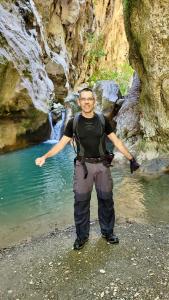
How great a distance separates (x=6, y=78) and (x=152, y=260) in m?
16.9

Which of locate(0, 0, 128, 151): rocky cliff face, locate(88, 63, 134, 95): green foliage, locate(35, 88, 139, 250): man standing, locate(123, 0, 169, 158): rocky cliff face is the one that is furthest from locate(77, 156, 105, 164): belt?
locate(88, 63, 134, 95): green foliage

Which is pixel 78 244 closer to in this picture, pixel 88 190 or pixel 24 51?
pixel 88 190

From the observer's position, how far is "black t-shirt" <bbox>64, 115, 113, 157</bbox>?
5.35 metres

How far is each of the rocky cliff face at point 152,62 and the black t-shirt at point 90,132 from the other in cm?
847

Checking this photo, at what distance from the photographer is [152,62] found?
13320 mm

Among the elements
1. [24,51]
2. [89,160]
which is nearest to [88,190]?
[89,160]

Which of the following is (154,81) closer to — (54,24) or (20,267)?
(20,267)

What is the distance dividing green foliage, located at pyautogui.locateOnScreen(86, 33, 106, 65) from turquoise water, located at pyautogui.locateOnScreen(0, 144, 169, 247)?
30.2 m

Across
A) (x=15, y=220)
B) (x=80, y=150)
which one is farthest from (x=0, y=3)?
(x=80, y=150)

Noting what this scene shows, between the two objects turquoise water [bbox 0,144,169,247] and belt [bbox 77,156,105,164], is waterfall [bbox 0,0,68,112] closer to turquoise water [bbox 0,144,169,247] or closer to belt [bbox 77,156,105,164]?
turquoise water [bbox 0,144,169,247]

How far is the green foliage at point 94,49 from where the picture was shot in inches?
1679

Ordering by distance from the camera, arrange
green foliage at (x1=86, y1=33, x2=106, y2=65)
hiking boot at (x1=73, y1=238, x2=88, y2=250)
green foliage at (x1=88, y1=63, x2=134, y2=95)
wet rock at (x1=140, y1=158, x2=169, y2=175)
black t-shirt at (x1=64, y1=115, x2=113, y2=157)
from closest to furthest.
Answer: black t-shirt at (x1=64, y1=115, x2=113, y2=157) → hiking boot at (x1=73, y1=238, x2=88, y2=250) → wet rock at (x1=140, y1=158, x2=169, y2=175) → green foliage at (x1=88, y1=63, x2=134, y2=95) → green foliage at (x1=86, y1=33, x2=106, y2=65)

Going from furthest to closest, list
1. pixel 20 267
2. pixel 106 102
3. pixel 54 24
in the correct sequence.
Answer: pixel 54 24
pixel 106 102
pixel 20 267

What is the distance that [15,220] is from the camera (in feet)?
28.2
